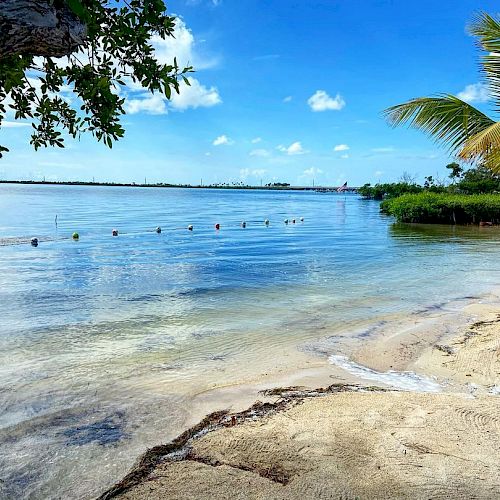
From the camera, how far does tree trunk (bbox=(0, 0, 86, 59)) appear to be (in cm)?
246

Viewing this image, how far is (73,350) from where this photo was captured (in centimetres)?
887

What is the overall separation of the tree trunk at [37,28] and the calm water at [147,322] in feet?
12.4

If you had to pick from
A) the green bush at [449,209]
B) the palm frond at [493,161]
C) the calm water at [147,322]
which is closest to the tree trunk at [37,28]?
the calm water at [147,322]

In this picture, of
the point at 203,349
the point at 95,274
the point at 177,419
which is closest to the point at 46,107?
the point at 177,419

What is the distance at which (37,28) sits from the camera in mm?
2578

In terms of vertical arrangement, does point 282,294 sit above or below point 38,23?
below

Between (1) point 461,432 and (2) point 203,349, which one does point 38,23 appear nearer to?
(1) point 461,432

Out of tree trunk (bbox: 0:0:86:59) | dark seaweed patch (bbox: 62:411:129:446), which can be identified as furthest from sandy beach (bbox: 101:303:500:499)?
tree trunk (bbox: 0:0:86:59)

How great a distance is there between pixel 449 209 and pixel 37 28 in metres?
49.0

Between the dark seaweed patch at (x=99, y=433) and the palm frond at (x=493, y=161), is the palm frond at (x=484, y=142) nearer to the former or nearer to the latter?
the palm frond at (x=493, y=161)

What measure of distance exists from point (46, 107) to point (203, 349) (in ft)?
19.3

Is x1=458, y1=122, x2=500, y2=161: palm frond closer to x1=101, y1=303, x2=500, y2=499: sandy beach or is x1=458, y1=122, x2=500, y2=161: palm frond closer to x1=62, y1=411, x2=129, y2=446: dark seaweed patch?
x1=101, y1=303, x2=500, y2=499: sandy beach

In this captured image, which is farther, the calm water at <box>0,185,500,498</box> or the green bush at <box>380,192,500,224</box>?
the green bush at <box>380,192,500,224</box>

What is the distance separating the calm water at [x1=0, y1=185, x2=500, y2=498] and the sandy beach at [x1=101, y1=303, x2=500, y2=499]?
2.28ft
